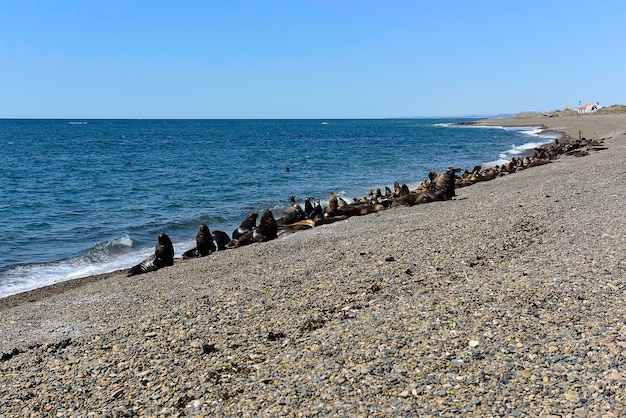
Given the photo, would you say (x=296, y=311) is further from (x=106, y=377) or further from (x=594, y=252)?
(x=594, y=252)

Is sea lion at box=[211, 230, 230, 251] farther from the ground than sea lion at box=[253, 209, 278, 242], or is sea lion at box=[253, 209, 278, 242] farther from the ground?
sea lion at box=[253, 209, 278, 242]

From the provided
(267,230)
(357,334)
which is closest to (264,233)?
(267,230)

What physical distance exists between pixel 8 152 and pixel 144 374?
2367 inches

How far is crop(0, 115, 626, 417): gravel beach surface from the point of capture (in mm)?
4766

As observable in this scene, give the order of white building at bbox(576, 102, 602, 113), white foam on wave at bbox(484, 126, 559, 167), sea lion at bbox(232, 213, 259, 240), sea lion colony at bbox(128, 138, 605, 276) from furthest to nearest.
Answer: white building at bbox(576, 102, 602, 113)
white foam on wave at bbox(484, 126, 559, 167)
sea lion at bbox(232, 213, 259, 240)
sea lion colony at bbox(128, 138, 605, 276)

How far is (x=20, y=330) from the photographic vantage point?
27.3 ft

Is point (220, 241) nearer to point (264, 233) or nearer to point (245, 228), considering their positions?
point (264, 233)

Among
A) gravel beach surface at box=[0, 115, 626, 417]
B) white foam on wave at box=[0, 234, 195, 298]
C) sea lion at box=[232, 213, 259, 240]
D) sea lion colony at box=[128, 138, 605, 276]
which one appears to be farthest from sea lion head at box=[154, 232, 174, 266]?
sea lion at box=[232, 213, 259, 240]

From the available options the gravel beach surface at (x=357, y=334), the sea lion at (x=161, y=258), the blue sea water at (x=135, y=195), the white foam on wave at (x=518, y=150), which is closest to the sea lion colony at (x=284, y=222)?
the sea lion at (x=161, y=258)

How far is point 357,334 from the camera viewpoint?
6133 millimetres

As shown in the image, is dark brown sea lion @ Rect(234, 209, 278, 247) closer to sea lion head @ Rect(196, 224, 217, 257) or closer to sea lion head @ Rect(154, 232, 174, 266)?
sea lion head @ Rect(196, 224, 217, 257)

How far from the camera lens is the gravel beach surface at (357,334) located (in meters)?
4.77

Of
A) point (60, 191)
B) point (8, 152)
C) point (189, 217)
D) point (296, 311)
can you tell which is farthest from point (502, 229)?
point (8, 152)

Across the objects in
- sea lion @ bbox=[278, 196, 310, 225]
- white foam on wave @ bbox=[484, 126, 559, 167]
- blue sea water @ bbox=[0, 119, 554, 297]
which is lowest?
blue sea water @ bbox=[0, 119, 554, 297]
